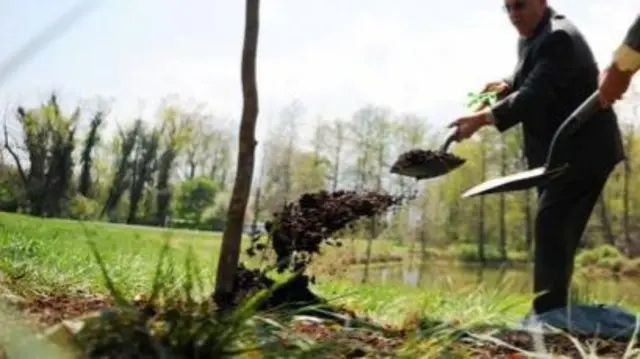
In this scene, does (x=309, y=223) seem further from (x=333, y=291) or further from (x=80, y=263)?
(x=80, y=263)

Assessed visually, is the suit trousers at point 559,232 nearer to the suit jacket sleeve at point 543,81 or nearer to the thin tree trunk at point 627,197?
the suit jacket sleeve at point 543,81

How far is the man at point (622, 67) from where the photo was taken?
3001 mm

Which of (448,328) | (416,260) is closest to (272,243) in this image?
(448,328)

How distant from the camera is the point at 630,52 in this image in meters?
3.00

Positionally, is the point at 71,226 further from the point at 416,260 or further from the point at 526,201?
the point at 526,201

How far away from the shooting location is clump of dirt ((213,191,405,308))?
4.11m

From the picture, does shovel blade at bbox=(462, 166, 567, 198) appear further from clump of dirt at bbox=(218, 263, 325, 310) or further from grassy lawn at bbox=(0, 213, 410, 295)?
grassy lawn at bbox=(0, 213, 410, 295)

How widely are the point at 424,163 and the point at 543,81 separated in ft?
1.88

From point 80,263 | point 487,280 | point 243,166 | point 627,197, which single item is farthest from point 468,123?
point 627,197

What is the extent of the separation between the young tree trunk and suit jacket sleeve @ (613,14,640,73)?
1116 millimetres

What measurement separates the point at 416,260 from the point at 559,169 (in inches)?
611

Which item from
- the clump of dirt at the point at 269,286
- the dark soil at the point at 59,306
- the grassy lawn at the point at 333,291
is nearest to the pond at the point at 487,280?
the grassy lawn at the point at 333,291

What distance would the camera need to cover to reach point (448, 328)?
288cm

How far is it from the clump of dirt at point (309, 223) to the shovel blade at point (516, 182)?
0.56 meters
